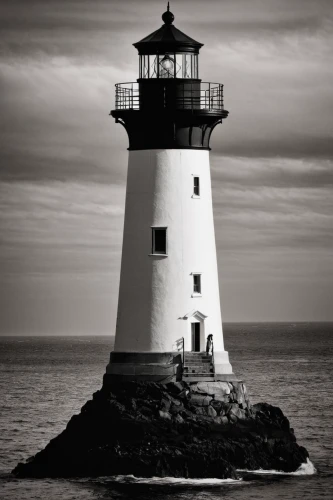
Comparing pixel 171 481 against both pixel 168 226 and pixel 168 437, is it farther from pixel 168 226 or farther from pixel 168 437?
pixel 168 226

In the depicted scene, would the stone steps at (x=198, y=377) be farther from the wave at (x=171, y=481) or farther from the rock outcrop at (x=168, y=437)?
the wave at (x=171, y=481)

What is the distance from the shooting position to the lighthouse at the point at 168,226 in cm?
4703

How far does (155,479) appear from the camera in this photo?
144ft

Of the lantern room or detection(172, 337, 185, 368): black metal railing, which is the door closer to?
detection(172, 337, 185, 368): black metal railing

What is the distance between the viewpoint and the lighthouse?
4703 cm

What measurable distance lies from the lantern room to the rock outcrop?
947 centimetres

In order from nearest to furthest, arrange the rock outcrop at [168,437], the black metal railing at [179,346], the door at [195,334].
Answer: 1. the rock outcrop at [168,437]
2. the black metal railing at [179,346]
3. the door at [195,334]

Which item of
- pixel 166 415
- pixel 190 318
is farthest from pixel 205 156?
pixel 166 415

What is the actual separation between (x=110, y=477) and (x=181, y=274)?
6.67 m

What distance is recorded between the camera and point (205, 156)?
47.8 metres

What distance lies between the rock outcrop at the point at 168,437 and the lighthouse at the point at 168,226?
0.88 metres

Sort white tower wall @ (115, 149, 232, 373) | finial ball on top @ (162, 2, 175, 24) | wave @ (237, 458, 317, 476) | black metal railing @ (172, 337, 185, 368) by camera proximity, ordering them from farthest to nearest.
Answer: finial ball on top @ (162, 2, 175, 24) < white tower wall @ (115, 149, 232, 373) < black metal railing @ (172, 337, 185, 368) < wave @ (237, 458, 317, 476)

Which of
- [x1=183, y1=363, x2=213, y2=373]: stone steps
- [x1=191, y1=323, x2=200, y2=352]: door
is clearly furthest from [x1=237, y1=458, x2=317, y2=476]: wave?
[x1=191, y1=323, x2=200, y2=352]: door

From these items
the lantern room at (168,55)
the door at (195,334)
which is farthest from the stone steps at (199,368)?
the lantern room at (168,55)
